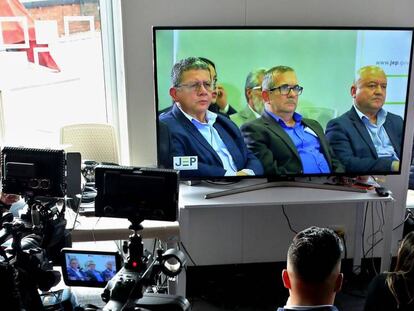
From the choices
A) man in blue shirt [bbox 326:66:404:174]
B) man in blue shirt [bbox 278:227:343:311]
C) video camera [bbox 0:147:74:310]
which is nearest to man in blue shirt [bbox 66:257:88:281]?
video camera [bbox 0:147:74:310]

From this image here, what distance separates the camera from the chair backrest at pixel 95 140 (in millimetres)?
3307

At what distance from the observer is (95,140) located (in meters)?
3.32

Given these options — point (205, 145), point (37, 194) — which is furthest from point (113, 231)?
point (37, 194)

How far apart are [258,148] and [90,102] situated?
4.40ft

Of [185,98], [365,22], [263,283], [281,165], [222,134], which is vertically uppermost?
[365,22]

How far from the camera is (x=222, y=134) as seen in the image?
3043 mm

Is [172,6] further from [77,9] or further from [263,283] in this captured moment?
[263,283]

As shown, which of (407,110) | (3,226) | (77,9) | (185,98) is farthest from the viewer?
(77,9)

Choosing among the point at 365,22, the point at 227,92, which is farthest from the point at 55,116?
the point at 365,22

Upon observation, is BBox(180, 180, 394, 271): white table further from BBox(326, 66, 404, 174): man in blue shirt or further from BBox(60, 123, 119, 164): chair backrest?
BBox(60, 123, 119, 164): chair backrest

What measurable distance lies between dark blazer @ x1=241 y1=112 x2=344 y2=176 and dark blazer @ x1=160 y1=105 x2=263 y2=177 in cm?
5

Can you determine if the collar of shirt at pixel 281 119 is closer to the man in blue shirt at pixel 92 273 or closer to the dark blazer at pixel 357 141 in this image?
the dark blazer at pixel 357 141

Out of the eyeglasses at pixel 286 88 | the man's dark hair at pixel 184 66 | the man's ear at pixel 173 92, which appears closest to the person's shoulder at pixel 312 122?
the eyeglasses at pixel 286 88

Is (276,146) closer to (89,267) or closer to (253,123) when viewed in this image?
(253,123)
